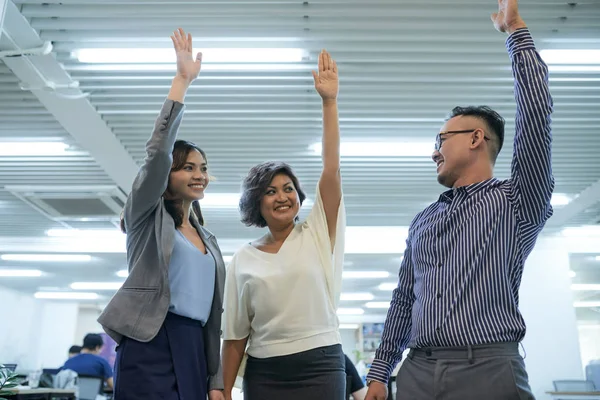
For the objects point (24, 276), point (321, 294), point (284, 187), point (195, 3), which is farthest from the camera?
point (24, 276)

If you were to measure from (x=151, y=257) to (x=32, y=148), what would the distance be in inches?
206

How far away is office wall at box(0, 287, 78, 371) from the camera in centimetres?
1468

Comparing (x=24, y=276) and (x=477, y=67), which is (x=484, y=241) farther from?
(x=24, y=276)

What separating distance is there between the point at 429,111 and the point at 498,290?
399 centimetres

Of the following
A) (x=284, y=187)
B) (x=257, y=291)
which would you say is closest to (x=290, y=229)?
(x=284, y=187)

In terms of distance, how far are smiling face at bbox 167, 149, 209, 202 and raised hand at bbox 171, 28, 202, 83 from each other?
265mm

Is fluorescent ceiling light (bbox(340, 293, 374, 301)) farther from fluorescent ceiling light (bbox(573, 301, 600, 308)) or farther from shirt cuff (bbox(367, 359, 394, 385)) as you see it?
shirt cuff (bbox(367, 359, 394, 385))

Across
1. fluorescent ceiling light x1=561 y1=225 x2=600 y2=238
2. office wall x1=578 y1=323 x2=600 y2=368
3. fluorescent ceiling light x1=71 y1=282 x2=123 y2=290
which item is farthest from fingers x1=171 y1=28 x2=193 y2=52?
office wall x1=578 y1=323 x2=600 y2=368

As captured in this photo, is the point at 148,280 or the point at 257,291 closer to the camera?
the point at 148,280

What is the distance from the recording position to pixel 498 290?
1413 mm

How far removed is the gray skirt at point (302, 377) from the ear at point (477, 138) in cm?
77

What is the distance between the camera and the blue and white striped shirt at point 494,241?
4.60 ft

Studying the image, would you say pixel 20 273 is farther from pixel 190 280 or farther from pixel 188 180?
pixel 190 280

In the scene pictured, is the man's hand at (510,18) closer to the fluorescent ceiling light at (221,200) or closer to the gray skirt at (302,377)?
the gray skirt at (302,377)
